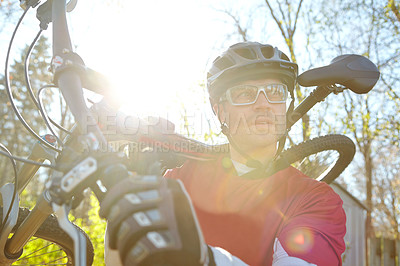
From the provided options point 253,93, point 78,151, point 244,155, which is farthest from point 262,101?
point 78,151

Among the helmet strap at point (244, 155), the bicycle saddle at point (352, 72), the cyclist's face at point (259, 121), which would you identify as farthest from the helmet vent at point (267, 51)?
the bicycle saddle at point (352, 72)

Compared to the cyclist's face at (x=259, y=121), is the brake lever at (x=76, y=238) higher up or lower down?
lower down

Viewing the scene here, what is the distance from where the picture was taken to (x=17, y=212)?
7.39 feet

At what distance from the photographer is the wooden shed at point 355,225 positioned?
10.9 metres

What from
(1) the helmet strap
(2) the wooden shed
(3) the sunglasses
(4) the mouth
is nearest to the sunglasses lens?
(3) the sunglasses

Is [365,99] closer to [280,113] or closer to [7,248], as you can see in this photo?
[280,113]

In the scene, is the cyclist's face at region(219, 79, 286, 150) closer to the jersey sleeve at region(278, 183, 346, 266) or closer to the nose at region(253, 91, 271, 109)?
the nose at region(253, 91, 271, 109)

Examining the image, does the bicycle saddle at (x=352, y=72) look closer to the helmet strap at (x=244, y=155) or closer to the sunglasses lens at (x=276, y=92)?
the sunglasses lens at (x=276, y=92)

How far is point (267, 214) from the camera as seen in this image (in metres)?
2.19

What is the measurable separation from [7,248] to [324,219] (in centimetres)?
197

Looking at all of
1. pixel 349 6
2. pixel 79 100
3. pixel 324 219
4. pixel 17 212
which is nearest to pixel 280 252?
pixel 324 219

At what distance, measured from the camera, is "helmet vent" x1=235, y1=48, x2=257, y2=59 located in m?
2.68

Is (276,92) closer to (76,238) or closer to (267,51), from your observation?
(267,51)

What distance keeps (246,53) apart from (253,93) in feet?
1.30
